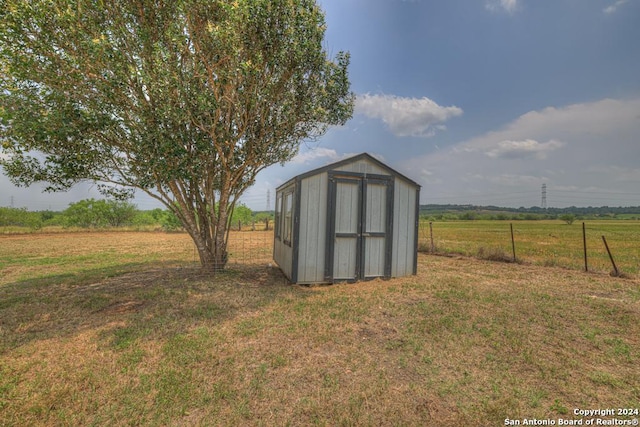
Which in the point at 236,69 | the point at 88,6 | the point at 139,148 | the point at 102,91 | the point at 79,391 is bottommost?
the point at 79,391

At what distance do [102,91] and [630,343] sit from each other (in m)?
10.2

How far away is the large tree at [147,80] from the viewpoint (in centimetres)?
530

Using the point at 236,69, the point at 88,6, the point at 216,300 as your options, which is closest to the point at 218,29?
the point at 236,69

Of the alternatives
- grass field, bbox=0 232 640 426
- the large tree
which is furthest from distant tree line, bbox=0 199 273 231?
grass field, bbox=0 232 640 426

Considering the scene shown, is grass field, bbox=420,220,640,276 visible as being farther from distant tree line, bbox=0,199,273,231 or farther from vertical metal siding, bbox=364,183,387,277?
distant tree line, bbox=0,199,273,231

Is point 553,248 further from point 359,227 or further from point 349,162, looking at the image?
point 349,162

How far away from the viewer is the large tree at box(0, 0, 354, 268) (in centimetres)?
530

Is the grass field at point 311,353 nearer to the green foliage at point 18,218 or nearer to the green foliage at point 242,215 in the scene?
the green foliage at point 242,215

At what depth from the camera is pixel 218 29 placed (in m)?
5.24

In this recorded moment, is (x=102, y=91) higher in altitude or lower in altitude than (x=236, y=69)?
lower

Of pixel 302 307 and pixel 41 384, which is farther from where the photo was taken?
pixel 302 307

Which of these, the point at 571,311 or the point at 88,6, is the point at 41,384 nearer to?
the point at 88,6

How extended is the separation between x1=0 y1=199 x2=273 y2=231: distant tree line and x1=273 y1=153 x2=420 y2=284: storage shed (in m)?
21.7

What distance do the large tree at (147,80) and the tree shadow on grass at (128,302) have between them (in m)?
2.53
